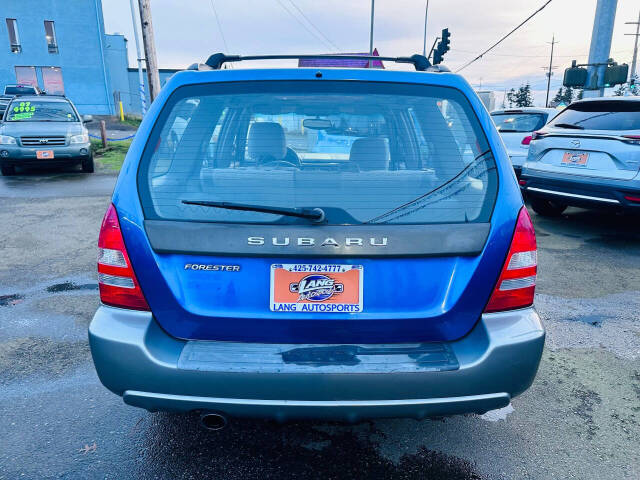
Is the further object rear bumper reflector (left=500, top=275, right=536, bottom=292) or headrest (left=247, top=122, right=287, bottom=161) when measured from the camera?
headrest (left=247, top=122, right=287, bottom=161)

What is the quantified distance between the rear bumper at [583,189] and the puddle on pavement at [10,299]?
6217mm

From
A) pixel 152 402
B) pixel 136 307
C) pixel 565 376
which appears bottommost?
pixel 565 376

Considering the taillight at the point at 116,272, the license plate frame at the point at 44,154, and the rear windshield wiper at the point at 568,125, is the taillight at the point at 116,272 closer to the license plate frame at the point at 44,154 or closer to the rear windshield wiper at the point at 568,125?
the rear windshield wiper at the point at 568,125

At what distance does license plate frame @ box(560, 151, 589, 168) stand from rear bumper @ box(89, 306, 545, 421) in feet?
16.1

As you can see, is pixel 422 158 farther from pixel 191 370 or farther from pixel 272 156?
pixel 191 370

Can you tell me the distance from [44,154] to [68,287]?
25.0 ft

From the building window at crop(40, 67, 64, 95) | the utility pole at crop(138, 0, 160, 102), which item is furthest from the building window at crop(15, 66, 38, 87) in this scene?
the utility pole at crop(138, 0, 160, 102)

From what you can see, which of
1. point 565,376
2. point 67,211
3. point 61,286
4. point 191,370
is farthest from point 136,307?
point 67,211

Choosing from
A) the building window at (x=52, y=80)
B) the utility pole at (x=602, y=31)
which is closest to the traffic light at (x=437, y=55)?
the utility pole at (x=602, y=31)

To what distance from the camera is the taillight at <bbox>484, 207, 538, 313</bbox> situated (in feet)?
6.27

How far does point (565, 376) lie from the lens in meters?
3.04

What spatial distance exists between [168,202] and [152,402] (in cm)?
78

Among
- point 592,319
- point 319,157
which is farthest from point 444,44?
point 319,157

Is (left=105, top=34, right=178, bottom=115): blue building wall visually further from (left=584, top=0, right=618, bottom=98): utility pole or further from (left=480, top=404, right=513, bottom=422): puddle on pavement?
(left=480, top=404, right=513, bottom=422): puddle on pavement
